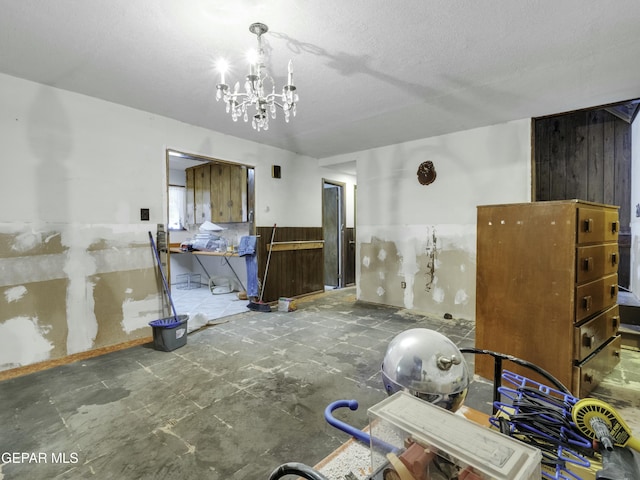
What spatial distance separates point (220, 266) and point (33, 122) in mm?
3871

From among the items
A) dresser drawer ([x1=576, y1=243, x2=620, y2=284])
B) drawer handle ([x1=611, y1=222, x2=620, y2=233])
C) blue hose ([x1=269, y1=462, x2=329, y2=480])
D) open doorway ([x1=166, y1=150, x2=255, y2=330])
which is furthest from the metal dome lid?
open doorway ([x1=166, y1=150, x2=255, y2=330])

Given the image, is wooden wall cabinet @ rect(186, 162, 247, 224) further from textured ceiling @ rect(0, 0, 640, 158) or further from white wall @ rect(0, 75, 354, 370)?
textured ceiling @ rect(0, 0, 640, 158)

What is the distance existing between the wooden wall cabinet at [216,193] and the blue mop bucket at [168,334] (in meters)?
2.37

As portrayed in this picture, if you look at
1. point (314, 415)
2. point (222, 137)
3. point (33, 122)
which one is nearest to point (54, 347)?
point (33, 122)

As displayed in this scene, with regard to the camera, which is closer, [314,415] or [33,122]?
[314,415]

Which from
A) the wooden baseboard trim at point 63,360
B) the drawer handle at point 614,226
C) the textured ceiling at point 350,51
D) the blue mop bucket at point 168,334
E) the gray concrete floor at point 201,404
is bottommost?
the gray concrete floor at point 201,404

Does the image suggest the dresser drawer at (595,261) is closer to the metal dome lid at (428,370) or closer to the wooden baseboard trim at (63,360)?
the metal dome lid at (428,370)

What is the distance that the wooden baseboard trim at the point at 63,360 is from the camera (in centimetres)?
256

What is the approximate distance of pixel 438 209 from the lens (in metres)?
4.31

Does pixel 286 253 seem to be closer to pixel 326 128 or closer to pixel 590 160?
pixel 326 128

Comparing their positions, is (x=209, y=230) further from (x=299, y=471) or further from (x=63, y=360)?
(x=299, y=471)

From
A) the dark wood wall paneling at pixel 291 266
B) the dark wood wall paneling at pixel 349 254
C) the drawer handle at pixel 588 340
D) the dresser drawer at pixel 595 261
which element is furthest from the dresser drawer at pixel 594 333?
the dark wood wall paneling at pixel 349 254

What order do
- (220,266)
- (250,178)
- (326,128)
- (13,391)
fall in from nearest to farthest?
(13,391), (326,128), (250,178), (220,266)

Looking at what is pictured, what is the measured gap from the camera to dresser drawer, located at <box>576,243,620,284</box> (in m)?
1.95
